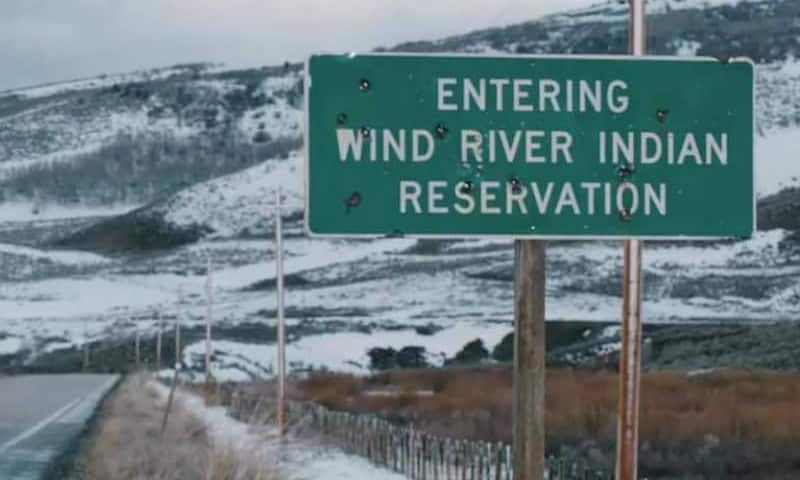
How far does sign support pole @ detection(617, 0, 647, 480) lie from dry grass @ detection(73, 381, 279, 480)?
7793 mm

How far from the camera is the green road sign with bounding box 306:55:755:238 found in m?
7.05

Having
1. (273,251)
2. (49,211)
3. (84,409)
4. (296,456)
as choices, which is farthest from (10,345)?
(49,211)

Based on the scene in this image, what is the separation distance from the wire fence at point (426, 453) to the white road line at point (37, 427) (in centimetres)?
455

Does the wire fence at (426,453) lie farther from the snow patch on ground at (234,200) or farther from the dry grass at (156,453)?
the snow patch on ground at (234,200)

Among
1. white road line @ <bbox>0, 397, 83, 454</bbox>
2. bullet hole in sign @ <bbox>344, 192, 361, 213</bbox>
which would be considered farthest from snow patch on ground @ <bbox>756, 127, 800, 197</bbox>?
bullet hole in sign @ <bbox>344, 192, 361, 213</bbox>

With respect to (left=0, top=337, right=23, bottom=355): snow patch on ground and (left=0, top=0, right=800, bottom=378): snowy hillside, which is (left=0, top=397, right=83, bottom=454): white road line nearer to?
(left=0, top=0, right=800, bottom=378): snowy hillside

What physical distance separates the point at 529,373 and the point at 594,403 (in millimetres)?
22407

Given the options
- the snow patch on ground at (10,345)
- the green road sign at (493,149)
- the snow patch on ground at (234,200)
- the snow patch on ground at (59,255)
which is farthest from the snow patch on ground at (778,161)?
the green road sign at (493,149)

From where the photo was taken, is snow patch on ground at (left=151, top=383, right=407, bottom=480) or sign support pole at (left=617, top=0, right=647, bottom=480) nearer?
sign support pole at (left=617, top=0, right=647, bottom=480)

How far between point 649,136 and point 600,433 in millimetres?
19287

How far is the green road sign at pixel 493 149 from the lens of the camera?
7.05 m

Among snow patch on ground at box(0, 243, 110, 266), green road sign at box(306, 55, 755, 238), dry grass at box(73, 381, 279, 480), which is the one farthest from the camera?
snow patch on ground at box(0, 243, 110, 266)

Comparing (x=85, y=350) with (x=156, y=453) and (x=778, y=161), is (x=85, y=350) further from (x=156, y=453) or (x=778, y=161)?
(x=156, y=453)

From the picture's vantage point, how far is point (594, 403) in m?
29.5
